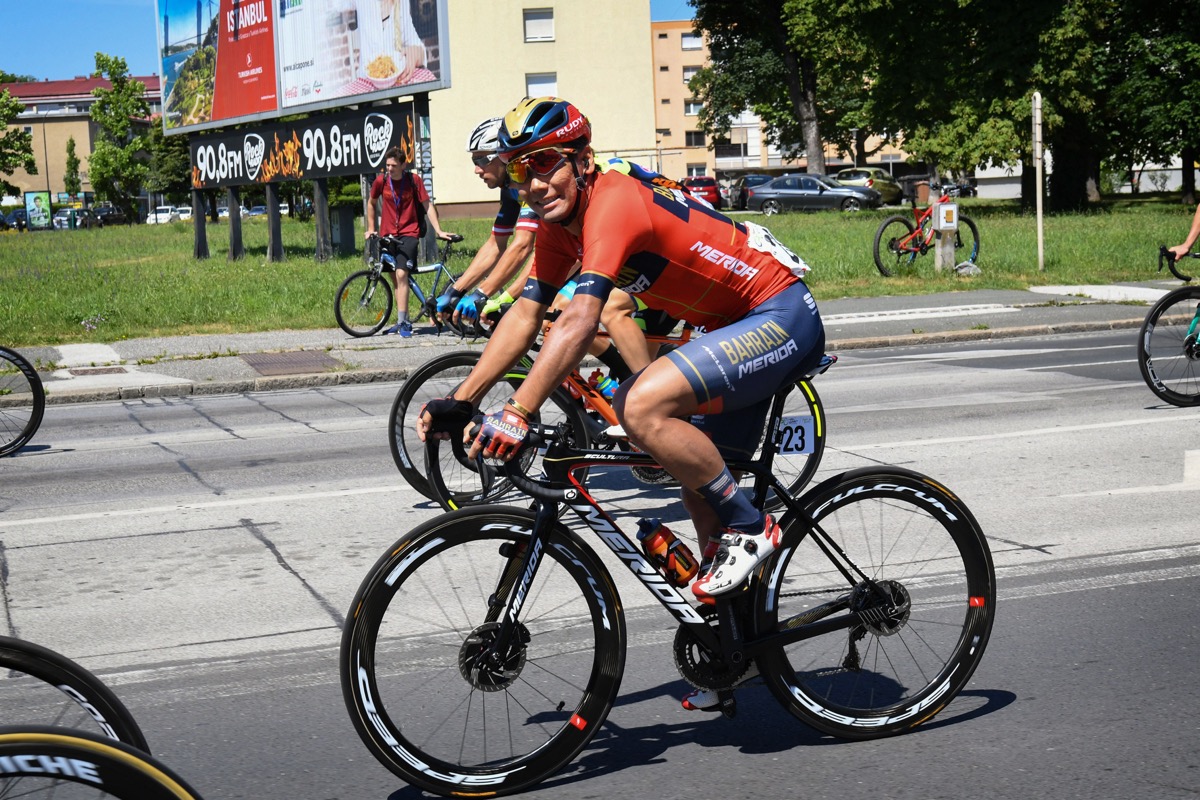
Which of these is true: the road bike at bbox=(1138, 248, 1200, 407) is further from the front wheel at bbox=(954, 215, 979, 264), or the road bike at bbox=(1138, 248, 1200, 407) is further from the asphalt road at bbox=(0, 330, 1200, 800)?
the front wheel at bbox=(954, 215, 979, 264)

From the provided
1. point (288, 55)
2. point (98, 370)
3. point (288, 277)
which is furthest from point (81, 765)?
point (288, 55)

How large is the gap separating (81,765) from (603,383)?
15.0 feet

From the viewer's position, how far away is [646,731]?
424 cm

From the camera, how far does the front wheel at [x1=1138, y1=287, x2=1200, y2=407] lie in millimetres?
9422

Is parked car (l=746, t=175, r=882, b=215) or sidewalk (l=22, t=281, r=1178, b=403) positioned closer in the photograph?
sidewalk (l=22, t=281, r=1178, b=403)

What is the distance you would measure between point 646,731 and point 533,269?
1481 millimetres

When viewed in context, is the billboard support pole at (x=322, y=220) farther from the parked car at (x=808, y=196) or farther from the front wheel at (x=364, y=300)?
the parked car at (x=808, y=196)

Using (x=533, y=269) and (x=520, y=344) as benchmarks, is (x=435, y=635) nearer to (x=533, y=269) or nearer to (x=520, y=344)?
(x=520, y=344)

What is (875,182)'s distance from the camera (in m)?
59.0

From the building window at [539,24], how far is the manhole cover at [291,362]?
4568 cm

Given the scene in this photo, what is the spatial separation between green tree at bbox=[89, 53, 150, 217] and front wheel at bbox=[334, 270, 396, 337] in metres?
70.5

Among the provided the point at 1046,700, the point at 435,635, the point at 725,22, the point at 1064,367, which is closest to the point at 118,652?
the point at 435,635

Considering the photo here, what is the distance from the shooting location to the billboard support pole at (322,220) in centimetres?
2778

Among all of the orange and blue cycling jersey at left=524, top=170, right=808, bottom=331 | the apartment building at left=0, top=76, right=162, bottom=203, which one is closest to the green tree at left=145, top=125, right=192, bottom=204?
the apartment building at left=0, top=76, right=162, bottom=203
